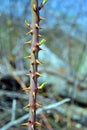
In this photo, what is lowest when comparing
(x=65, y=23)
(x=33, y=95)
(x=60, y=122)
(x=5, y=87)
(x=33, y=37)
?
(x=60, y=122)

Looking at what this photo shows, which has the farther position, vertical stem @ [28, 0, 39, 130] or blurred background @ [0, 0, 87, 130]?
blurred background @ [0, 0, 87, 130]

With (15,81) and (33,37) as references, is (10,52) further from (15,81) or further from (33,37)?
(33,37)

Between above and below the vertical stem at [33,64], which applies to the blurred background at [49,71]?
below

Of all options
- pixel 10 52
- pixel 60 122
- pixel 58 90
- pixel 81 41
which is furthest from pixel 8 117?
pixel 81 41

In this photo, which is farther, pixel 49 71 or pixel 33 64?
pixel 49 71

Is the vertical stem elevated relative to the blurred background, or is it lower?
elevated

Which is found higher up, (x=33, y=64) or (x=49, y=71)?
(x=33, y=64)

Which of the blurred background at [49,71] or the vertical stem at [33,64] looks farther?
the blurred background at [49,71]

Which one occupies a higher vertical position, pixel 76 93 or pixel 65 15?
pixel 65 15
